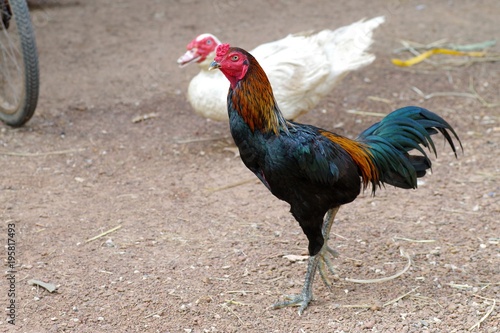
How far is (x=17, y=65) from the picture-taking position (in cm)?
604

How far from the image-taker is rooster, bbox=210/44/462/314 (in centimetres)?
374

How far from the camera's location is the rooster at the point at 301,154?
374cm

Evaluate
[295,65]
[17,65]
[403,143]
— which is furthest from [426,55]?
[17,65]

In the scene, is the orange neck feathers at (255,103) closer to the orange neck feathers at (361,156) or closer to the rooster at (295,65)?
the orange neck feathers at (361,156)

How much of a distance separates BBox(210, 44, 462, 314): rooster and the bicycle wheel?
2525 mm

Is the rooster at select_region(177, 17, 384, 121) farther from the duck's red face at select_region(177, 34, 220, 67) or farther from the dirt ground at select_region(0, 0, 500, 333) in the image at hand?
the dirt ground at select_region(0, 0, 500, 333)

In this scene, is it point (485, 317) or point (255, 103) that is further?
point (485, 317)

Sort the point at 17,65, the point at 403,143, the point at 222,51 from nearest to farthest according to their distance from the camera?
1. the point at 222,51
2. the point at 403,143
3. the point at 17,65

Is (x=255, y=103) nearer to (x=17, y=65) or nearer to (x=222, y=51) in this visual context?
(x=222, y=51)

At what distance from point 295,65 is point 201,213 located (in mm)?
1639

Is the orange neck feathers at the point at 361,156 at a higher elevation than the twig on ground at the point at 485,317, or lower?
higher

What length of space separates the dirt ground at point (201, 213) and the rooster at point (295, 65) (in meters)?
0.52

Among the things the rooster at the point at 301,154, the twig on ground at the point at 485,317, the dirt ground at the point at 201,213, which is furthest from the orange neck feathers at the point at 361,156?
the twig on ground at the point at 485,317

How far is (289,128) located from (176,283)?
46.5 inches
